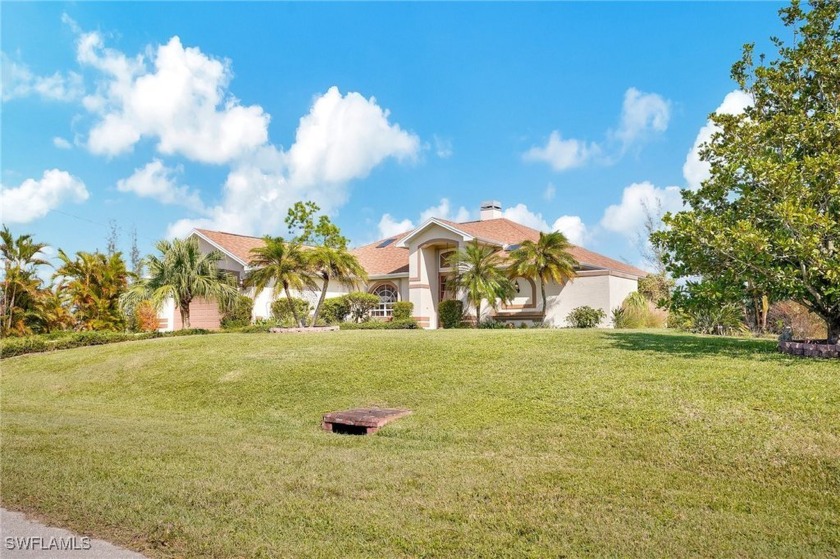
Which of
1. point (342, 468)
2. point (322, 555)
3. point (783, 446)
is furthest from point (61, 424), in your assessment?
point (783, 446)

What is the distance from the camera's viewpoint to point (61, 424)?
31.7 ft

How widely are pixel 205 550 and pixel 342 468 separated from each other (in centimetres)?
225

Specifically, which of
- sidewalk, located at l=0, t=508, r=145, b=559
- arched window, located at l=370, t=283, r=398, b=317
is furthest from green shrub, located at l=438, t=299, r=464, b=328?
sidewalk, located at l=0, t=508, r=145, b=559

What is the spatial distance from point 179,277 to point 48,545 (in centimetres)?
2113

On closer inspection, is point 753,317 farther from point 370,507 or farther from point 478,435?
point 370,507

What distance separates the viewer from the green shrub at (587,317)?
→ 25406 mm

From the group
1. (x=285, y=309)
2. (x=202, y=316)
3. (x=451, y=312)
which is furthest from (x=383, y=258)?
(x=202, y=316)

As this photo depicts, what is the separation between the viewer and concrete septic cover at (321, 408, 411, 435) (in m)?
8.85

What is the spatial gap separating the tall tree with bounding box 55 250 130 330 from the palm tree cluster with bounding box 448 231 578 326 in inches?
558

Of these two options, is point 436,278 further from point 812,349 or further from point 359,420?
point 359,420

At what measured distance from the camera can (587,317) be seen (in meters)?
25.4

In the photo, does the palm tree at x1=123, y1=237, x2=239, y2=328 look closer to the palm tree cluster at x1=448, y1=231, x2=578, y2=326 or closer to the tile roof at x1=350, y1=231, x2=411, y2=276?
the tile roof at x1=350, y1=231, x2=411, y2=276

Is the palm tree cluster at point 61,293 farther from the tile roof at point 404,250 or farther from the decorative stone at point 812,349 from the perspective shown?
the decorative stone at point 812,349

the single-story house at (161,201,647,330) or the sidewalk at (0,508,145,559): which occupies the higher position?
the single-story house at (161,201,647,330)
